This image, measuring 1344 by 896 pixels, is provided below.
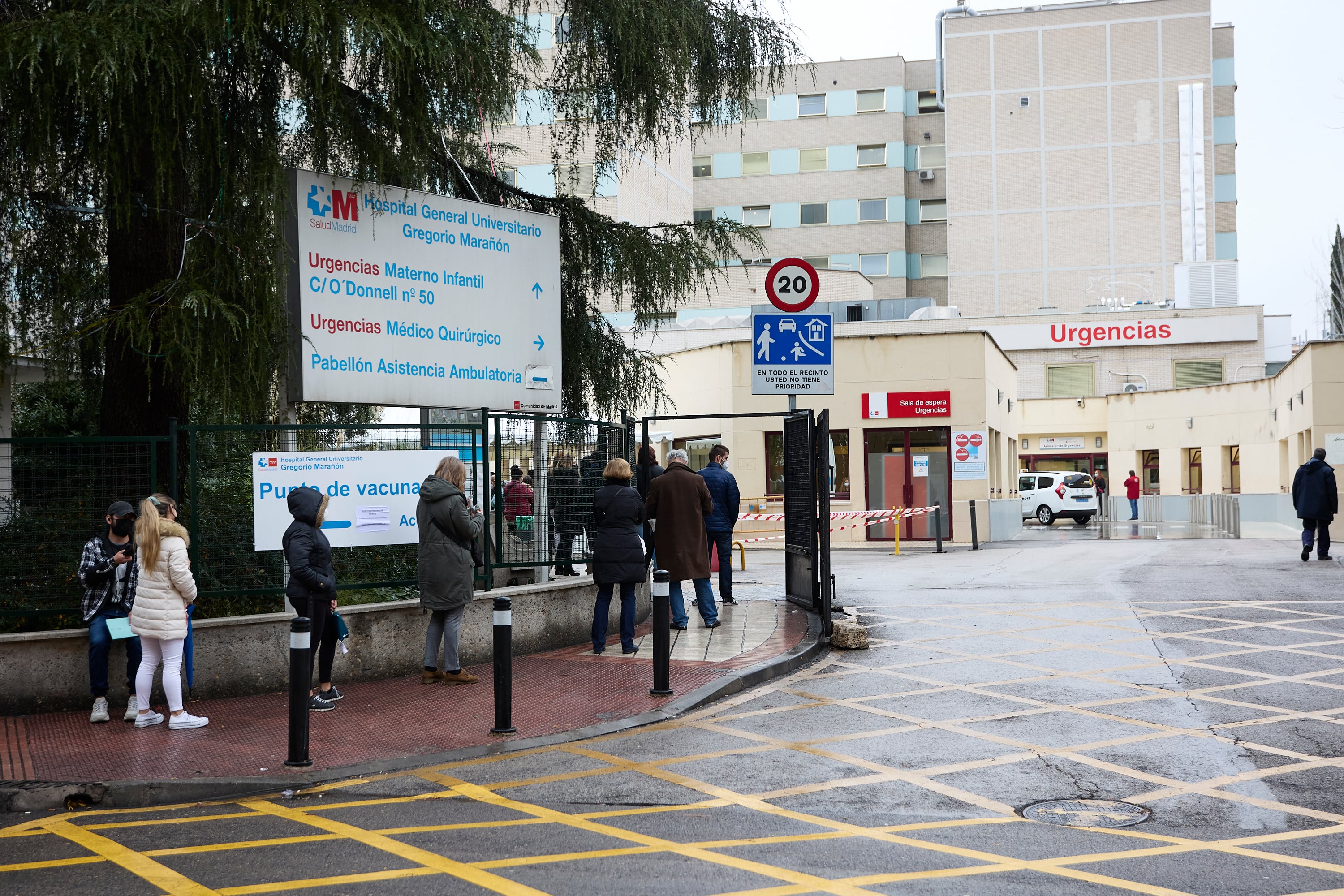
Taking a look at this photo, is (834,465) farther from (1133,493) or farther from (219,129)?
(219,129)

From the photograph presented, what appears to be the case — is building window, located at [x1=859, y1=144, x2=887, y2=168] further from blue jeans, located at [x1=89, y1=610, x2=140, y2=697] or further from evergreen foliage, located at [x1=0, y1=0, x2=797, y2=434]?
blue jeans, located at [x1=89, y1=610, x2=140, y2=697]

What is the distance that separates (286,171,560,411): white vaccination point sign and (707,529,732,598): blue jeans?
2979 mm

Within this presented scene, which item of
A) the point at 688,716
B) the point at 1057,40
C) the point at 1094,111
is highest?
the point at 1057,40

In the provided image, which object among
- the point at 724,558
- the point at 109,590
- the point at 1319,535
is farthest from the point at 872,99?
the point at 109,590

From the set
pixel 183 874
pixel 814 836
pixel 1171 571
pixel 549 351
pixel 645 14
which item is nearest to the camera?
pixel 183 874

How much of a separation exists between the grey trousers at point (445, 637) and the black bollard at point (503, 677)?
1759 mm

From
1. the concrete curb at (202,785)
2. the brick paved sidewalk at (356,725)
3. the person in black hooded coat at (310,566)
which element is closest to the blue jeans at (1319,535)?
the brick paved sidewalk at (356,725)

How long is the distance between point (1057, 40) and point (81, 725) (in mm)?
54531

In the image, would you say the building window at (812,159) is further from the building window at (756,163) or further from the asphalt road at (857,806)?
the asphalt road at (857,806)

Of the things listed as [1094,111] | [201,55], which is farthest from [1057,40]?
[201,55]

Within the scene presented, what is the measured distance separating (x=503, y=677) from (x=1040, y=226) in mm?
51440

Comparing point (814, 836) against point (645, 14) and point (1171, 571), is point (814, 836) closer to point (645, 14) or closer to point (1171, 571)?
point (645, 14)

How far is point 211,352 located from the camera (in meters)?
8.66

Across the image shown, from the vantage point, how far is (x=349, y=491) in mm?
9969
